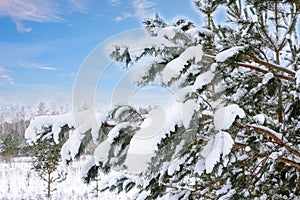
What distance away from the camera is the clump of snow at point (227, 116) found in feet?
3.36

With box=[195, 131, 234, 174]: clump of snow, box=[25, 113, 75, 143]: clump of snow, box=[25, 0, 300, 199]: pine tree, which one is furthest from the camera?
box=[25, 113, 75, 143]: clump of snow

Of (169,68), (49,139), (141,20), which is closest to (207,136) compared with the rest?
(169,68)

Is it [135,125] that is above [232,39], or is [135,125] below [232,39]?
below

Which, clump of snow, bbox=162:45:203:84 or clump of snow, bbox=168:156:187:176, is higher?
clump of snow, bbox=162:45:203:84

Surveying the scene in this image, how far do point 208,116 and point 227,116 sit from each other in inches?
7.6

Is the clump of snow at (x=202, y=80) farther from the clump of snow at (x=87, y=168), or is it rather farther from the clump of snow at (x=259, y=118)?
the clump of snow at (x=87, y=168)

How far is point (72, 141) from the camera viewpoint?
1.21 m

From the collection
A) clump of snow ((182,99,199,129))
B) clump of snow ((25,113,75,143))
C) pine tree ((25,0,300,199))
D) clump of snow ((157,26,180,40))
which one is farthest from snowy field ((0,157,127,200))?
clump of snow ((182,99,199,129))

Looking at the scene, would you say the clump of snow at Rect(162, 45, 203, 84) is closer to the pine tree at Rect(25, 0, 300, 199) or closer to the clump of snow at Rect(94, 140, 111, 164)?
the pine tree at Rect(25, 0, 300, 199)

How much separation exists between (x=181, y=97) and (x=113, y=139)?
304 millimetres

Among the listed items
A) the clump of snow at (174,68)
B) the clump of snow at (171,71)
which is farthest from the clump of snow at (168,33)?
the clump of snow at (171,71)

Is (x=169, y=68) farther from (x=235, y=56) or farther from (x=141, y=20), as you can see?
(x=141, y=20)

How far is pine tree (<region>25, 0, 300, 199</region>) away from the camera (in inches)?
43.2

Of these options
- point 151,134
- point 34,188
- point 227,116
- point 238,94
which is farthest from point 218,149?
point 34,188
